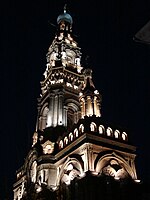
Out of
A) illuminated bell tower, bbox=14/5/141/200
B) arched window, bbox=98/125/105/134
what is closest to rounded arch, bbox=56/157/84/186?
illuminated bell tower, bbox=14/5/141/200

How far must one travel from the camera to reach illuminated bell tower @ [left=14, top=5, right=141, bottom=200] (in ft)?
105

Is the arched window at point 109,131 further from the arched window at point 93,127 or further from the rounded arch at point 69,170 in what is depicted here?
the rounded arch at point 69,170

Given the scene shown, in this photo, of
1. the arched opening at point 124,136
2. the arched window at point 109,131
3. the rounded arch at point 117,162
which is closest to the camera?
the rounded arch at point 117,162

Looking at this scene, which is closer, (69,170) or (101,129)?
(69,170)

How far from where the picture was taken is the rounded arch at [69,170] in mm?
34656

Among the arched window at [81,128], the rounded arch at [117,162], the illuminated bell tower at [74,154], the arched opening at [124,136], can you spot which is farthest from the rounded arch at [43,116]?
the rounded arch at [117,162]

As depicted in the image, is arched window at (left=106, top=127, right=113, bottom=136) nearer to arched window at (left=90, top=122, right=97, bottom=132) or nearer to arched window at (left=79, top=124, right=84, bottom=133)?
arched window at (left=90, top=122, right=97, bottom=132)

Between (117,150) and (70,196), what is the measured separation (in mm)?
7954

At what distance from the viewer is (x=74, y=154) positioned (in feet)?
116

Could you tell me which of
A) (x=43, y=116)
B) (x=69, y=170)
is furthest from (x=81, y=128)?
(x=43, y=116)

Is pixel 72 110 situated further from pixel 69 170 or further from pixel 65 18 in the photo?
pixel 65 18

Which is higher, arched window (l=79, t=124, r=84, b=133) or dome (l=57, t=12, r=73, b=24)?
dome (l=57, t=12, r=73, b=24)

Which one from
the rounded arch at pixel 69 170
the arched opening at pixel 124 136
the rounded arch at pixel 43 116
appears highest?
the rounded arch at pixel 43 116

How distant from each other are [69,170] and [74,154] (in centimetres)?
206
